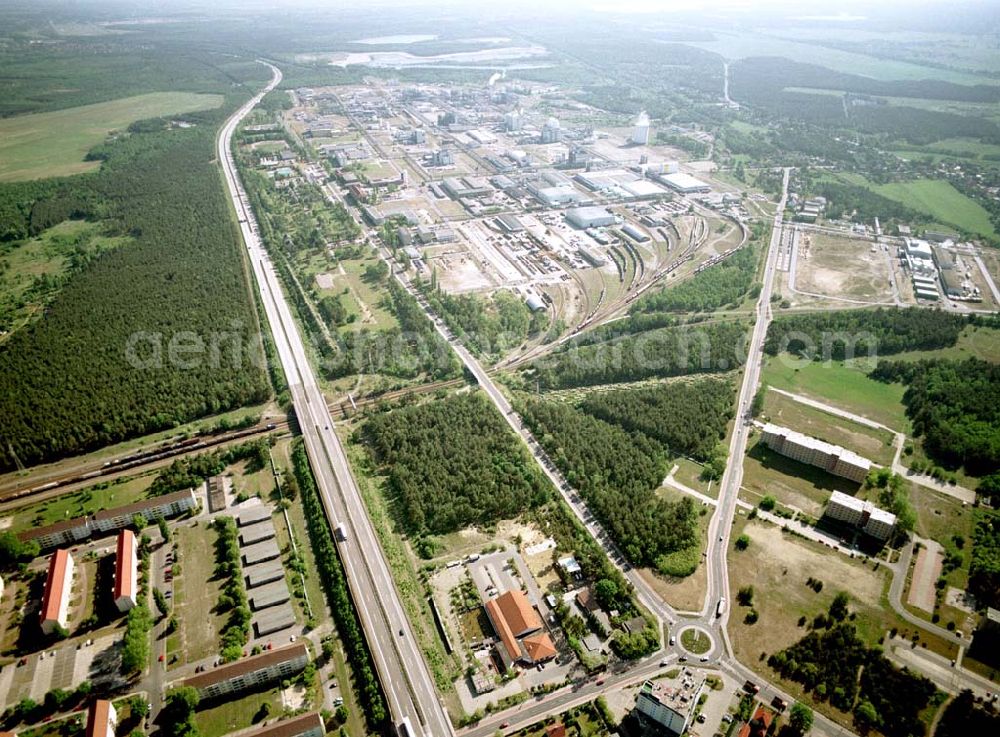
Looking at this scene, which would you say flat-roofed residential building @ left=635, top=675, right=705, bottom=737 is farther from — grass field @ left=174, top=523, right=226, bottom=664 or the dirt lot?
the dirt lot

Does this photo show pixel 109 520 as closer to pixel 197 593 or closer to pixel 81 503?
pixel 81 503

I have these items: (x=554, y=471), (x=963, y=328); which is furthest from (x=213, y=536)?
(x=963, y=328)

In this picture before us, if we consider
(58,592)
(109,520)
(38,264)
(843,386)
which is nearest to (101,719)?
(58,592)

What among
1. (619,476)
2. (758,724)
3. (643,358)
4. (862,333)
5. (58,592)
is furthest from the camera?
(862,333)

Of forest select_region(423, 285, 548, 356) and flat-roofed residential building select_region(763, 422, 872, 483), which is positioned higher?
forest select_region(423, 285, 548, 356)

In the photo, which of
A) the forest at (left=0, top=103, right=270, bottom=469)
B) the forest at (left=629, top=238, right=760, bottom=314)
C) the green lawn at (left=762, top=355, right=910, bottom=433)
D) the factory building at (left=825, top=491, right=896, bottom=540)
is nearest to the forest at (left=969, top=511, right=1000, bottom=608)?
the factory building at (left=825, top=491, right=896, bottom=540)
